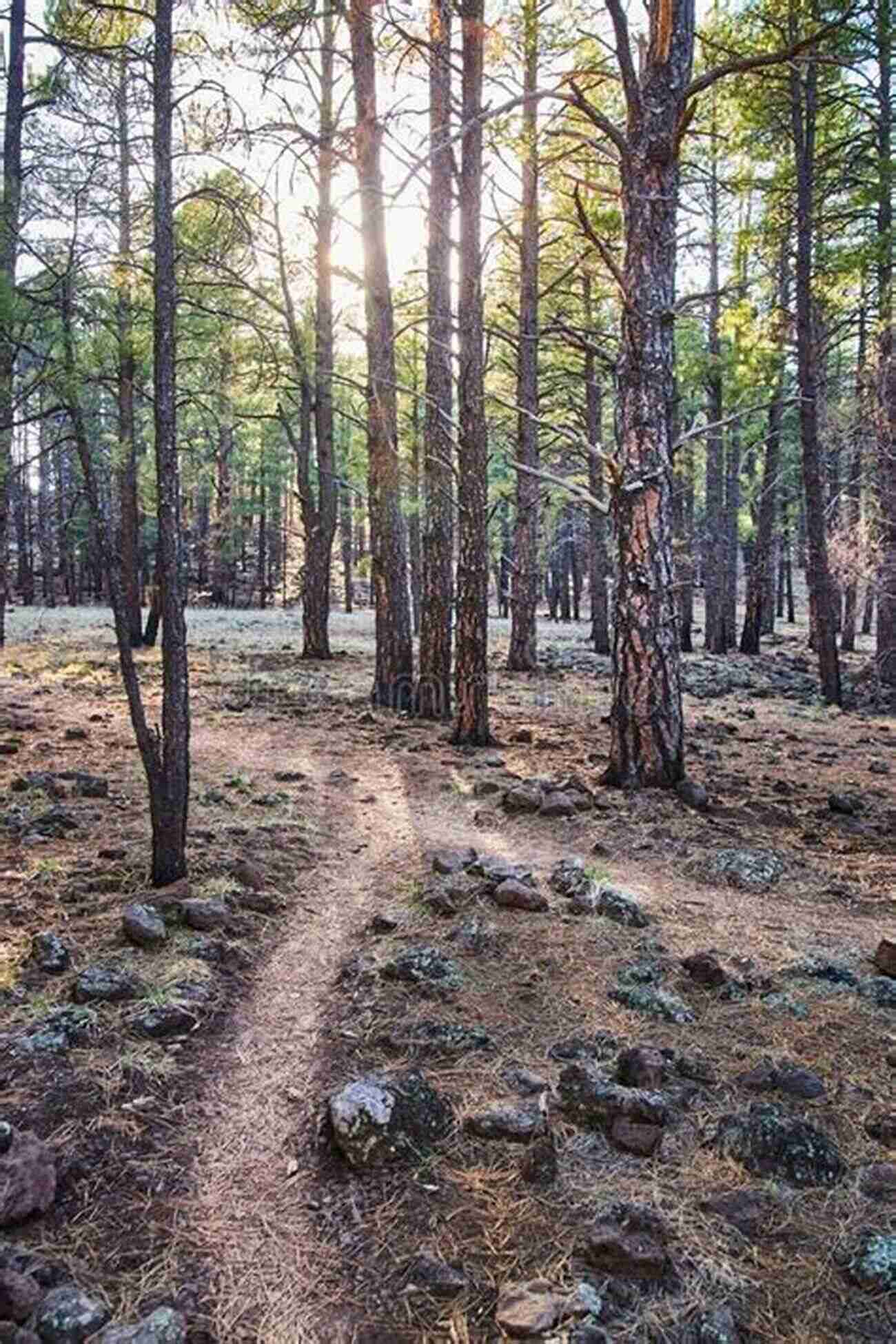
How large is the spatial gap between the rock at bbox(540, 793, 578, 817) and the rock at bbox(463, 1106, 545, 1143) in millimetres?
3923

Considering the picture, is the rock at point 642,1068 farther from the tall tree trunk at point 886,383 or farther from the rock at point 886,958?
the tall tree trunk at point 886,383

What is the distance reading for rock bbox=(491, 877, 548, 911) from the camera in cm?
495

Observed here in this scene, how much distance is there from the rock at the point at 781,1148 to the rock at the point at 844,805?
4603 mm

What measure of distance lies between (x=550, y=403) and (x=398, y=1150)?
1954 centimetres

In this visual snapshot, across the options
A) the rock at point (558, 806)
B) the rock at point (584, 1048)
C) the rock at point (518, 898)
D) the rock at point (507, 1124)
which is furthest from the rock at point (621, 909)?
the rock at point (507, 1124)

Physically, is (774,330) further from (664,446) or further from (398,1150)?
(398,1150)

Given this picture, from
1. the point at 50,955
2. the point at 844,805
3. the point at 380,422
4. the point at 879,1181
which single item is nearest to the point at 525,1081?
the point at 879,1181

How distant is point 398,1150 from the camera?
112 inches

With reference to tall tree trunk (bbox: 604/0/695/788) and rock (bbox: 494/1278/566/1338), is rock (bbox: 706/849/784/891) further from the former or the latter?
rock (bbox: 494/1278/566/1338)

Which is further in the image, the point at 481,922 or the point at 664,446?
the point at 664,446

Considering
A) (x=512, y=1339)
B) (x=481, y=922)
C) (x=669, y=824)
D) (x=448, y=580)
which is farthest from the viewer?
(x=448, y=580)

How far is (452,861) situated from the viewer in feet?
18.3

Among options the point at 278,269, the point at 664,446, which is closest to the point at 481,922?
the point at 664,446

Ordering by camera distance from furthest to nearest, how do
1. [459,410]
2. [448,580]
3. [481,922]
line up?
1. [448,580]
2. [459,410]
3. [481,922]
